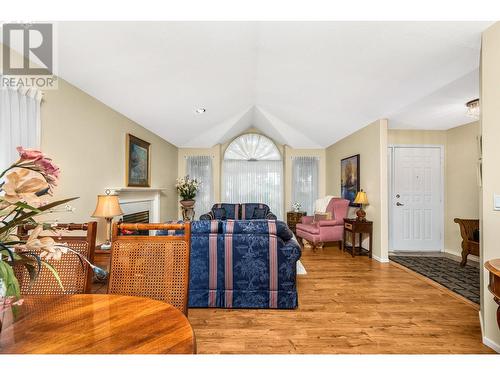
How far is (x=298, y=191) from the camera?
6.61m

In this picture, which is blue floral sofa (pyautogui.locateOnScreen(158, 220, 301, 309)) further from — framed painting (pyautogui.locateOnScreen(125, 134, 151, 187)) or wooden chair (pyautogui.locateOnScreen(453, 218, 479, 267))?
wooden chair (pyautogui.locateOnScreen(453, 218, 479, 267))

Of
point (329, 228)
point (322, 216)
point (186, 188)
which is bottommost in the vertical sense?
point (329, 228)

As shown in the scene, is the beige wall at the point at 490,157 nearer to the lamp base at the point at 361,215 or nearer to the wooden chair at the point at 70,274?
the lamp base at the point at 361,215

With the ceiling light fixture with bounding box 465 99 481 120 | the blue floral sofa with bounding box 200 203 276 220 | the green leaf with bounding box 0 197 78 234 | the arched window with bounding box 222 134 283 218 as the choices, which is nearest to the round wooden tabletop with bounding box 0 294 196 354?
the green leaf with bounding box 0 197 78 234

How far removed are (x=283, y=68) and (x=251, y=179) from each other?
3.76m

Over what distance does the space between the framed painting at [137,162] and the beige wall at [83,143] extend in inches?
5.0

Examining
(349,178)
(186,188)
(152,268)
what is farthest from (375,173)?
(186,188)

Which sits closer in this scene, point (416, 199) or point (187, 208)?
point (416, 199)

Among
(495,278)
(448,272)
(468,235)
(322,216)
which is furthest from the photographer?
(322,216)

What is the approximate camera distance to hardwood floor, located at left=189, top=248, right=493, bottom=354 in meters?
1.83

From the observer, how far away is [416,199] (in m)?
4.72

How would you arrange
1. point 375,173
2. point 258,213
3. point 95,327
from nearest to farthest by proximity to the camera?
1. point 95,327
2. point 375,173
3. point 258,213

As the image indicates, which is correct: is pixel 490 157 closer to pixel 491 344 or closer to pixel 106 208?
pixel 491 344
